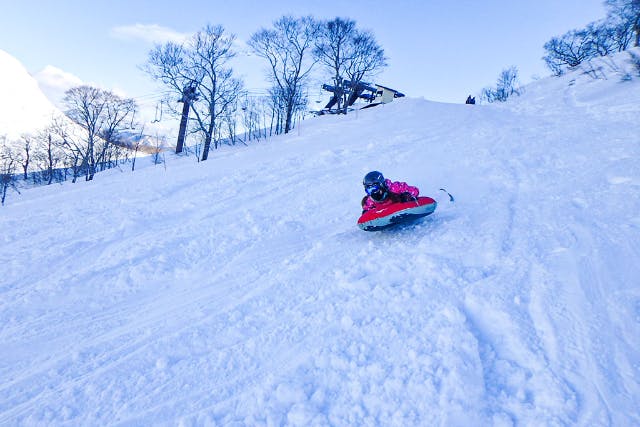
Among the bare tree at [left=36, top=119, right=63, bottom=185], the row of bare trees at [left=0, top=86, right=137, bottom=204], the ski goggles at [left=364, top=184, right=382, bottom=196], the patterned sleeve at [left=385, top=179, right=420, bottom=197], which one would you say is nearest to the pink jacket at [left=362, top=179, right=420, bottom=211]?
the patterned sleeve at [left=385, top=179, right=420, bottom=197]

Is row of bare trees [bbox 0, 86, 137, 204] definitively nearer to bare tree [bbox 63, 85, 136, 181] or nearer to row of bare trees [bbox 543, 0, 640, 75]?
bare tree [bbox 63, 85, 136, 181]

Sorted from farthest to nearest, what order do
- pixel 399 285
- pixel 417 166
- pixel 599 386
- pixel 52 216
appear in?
1. pixel 417 166
2. pixel 52 216
3. pixel 399 285
4. pixel 599 386

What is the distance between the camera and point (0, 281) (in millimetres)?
4227

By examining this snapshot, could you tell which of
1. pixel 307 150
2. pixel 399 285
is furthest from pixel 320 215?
pixel 307 150

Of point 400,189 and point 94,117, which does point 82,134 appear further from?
point 400,189

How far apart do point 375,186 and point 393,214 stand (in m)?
0.58

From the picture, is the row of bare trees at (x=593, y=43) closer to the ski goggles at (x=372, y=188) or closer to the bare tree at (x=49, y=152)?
the ski goggles at (x=372, y=188)

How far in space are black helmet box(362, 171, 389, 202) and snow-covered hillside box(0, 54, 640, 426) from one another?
68cm

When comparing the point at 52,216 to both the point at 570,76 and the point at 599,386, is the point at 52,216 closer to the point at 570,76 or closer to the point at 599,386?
the point at 599,386

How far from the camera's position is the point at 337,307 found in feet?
10.6

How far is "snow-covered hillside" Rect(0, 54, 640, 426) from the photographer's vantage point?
87.7 inches

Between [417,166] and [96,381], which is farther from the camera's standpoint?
[417,166]

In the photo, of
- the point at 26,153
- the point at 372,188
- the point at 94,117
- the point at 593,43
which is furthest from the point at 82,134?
the point at 593,43

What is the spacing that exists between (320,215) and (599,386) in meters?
4.41
